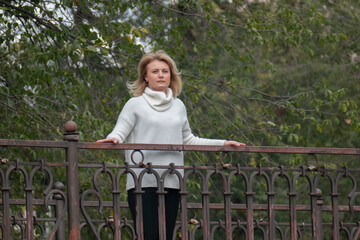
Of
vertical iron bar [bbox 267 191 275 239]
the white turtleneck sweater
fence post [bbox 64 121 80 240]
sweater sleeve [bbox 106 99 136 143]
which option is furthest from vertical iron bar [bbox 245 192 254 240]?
fence post [bbox 64 121 80 240]

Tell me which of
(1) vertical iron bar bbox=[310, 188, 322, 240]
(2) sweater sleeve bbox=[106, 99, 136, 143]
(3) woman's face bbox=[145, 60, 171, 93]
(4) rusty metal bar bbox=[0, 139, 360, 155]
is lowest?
(1) vertical iron bar bbox=[310, 188, 322, 240]

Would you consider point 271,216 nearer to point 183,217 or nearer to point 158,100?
point 183,217

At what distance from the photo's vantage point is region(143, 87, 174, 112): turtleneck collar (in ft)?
17.9

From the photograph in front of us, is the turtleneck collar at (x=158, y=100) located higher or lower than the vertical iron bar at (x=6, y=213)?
higher

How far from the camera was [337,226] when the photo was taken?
5.64 meters

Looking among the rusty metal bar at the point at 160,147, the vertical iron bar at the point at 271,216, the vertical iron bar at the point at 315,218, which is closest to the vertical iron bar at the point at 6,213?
the rusty metal bar at the point at 160,147

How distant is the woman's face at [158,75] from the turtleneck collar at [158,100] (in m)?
0.08

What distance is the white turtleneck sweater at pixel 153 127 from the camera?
529 centimetres

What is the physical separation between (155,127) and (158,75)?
391mm

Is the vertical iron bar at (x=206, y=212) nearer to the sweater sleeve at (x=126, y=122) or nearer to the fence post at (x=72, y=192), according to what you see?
the sweater sleeve at (x=126, y=122)

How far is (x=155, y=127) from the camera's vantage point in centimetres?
539

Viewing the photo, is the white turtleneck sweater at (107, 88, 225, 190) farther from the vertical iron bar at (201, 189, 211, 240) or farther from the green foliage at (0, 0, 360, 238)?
the green foliage at (0, 0, 360, 238)

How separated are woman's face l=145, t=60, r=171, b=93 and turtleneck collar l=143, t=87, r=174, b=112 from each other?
8 cm

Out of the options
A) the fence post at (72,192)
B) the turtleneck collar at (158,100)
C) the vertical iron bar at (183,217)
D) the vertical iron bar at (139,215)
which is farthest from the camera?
the turtleneck collar at (158,100)
